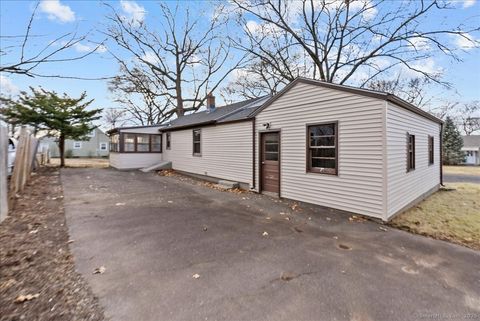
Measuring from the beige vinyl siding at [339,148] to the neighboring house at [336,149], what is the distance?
0.08 ft

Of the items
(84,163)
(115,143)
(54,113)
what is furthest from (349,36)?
(84,163)

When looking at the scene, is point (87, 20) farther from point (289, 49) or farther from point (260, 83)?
point (260, 83)

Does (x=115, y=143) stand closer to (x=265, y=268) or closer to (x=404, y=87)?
(x=265, y=268)

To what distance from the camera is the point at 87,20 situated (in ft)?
8.37

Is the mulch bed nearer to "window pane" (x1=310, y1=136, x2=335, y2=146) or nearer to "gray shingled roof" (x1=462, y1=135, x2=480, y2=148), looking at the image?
"window pane" (x1=310, y1=136, x2=335, y2=146)

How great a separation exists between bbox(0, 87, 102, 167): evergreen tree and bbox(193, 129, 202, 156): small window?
928 centimetres

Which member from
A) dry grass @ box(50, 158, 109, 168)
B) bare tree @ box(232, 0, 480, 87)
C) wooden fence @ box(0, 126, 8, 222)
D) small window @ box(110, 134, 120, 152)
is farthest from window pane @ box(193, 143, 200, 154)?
dry grass @ box(50, 158, 109, 168)

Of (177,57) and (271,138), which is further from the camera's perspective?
(177,57)

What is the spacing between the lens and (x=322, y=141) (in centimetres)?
692

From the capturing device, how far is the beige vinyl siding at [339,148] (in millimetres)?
5746

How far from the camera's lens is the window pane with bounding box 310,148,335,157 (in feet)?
22.0

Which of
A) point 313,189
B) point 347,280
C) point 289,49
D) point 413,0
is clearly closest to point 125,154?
point 313,189

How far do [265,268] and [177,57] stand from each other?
24653 mm

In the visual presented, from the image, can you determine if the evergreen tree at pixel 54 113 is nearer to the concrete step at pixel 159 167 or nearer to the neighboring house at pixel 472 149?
the concrete step at pixel 159 167
